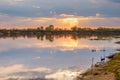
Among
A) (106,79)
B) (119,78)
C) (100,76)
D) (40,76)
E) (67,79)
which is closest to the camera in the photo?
(119,78)

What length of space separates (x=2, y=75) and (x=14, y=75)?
6.82 feet

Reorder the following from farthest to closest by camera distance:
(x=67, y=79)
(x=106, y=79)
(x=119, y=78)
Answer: (x=67, y=79) < (x=106, y=79) < (x=119, y=78)

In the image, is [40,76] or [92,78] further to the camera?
[40,76]

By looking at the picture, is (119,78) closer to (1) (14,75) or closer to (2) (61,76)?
(2) (61,76)

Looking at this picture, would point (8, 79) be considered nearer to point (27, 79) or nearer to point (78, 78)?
point (27, 79)

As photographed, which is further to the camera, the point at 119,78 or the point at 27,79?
the point at 27,79

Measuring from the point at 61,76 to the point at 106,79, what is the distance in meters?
11.5

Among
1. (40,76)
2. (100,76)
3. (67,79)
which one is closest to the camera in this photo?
(100,76)

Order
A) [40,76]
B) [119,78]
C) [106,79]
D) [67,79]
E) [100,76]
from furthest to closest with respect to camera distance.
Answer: [40,76] → [67,79] → [100,76] → [106,79] → [119,78]

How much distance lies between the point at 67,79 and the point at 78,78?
1786 millimetres

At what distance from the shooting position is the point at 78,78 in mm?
51688

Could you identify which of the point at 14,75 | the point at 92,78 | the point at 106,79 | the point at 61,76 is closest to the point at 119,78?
the point at 106,79

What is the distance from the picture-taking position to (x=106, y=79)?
150 ft

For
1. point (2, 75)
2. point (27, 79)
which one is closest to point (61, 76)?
point (27, 79)
